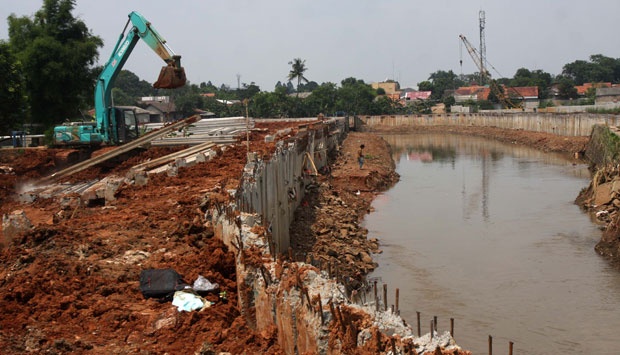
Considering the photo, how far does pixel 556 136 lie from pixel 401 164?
15.1 meters

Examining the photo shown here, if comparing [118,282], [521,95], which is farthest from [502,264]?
[521,95]

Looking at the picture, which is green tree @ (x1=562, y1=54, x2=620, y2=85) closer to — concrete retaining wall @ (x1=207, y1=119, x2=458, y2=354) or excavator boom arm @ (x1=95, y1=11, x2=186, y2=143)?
excavator boom arm @ (x1=95, y1=11, x2=186, y2=143)

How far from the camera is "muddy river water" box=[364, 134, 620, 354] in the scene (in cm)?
1241

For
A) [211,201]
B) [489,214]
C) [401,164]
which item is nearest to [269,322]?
[211,201]

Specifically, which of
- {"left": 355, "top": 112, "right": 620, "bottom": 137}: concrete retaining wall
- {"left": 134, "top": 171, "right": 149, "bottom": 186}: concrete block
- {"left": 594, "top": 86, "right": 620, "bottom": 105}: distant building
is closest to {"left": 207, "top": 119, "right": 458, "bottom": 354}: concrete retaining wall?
{"left": 134, "top": 171, "right": 149, "bottom": 186}: concrete block

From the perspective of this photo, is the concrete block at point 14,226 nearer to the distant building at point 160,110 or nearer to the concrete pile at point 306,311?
the concrete pile at point 306,311

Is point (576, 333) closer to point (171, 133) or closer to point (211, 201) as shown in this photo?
point (211, 201)

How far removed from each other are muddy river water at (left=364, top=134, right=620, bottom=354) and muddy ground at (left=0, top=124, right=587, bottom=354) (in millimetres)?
1716

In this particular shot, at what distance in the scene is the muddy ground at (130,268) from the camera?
25.3 feet

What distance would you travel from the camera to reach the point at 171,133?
1205 inches

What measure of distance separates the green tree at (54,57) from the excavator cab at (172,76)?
1591 cm

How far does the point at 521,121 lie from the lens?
6575 cm

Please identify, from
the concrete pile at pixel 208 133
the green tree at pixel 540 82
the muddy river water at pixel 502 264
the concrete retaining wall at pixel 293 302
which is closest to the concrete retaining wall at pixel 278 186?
the concrete retaining wall at pixel 293 302

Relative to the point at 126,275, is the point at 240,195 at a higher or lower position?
higher
